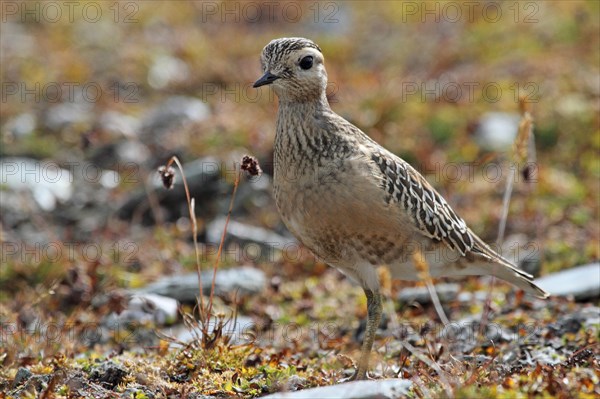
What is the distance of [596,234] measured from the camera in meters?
10.0

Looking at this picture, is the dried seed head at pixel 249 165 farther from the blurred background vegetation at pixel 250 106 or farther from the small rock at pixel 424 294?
the small rock at pixel 424 294

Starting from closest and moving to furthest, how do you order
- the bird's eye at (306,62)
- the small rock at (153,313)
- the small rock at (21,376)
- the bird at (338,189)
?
the small rock at (21,376) → the bird at (338,189) → the bird's eye at (306,62) → the small rock at (153,313)

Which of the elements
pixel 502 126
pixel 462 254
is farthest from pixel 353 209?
pixel 502 126

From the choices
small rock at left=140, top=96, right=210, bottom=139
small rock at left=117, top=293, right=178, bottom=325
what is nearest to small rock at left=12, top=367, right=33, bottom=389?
small rock at left=117, top=293, right=178, bottom=325

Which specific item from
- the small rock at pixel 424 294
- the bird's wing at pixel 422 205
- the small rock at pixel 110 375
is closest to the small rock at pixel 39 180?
the small rock at pixel 424 294

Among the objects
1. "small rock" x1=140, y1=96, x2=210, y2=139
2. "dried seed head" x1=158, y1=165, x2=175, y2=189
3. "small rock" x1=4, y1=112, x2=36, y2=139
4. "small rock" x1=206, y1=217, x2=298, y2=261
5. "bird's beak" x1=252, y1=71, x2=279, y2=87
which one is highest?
"bird's beak" x1=252, y1=71, x2=279, y2=87

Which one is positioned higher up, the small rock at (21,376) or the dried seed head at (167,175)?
the dried seed head at (167,175)

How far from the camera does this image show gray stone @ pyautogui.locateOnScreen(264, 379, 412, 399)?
16.8 ft

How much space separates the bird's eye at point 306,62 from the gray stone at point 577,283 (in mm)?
3277

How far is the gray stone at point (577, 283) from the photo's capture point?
822 cm

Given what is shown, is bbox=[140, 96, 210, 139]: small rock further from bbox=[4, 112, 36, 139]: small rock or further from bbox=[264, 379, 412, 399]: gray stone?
bbox=[264, 379, 412, 399]: gray stone

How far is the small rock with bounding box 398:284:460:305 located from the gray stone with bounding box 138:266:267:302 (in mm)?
1498

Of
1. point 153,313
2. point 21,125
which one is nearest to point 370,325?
point 153,313

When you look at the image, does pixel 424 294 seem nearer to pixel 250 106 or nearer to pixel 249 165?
pixel 249 165
